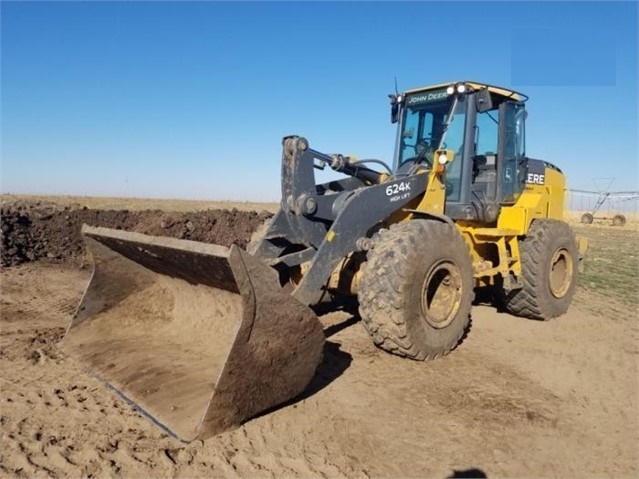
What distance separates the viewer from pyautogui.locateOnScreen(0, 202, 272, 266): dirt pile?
33.4 feet

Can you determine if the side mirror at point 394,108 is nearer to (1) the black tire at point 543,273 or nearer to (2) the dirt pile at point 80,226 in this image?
(1) the black tire at point 543,273

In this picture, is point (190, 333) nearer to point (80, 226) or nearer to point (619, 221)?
point (80, 226)

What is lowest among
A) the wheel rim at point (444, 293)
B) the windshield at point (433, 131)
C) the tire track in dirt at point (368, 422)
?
the tire track in dirt at point (368, 422)

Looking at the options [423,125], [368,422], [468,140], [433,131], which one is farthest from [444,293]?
[423,125]

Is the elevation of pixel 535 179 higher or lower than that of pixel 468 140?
lower

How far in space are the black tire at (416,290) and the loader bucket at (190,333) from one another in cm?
100

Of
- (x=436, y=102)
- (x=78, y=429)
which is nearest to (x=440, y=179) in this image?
(x=436, y=102)

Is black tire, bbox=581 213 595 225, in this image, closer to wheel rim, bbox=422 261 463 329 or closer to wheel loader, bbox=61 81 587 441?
wheel loader, bbox=61 81 587 441

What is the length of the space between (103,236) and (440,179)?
3.61m

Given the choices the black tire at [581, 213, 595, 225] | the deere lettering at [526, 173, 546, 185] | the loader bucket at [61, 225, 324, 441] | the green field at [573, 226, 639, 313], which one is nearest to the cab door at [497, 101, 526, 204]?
the deere lettering at [526, 173, 546, 185]

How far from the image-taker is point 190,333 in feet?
15.4

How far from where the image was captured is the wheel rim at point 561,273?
7.30 metres

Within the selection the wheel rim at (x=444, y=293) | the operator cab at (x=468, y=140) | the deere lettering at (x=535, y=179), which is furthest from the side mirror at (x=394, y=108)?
the wheel rim at (x=444, y=293)

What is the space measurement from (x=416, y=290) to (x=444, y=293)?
0.82 meters
